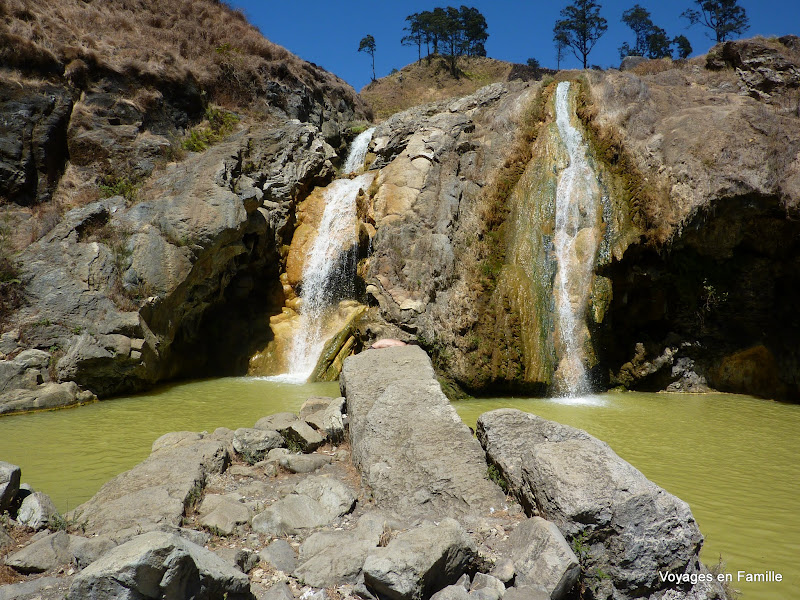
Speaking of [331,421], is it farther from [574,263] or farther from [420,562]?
[574,263]

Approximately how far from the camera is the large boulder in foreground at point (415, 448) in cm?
519

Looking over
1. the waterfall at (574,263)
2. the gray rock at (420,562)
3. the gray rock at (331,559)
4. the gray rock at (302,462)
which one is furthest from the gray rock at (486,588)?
the waterfall at (574,263)

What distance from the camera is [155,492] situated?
522 centimetres

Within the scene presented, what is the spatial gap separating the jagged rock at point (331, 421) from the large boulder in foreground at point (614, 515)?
322 centimetres

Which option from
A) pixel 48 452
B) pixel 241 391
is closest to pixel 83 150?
pixel 241 391

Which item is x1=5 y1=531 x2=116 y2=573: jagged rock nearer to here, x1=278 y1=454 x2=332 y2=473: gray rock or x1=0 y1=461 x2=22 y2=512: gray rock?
x1=0 y1=461 x2=22 y2=512: gray rock

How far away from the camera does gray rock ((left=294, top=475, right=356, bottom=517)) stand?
516cm

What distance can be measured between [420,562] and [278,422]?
4.96 metres

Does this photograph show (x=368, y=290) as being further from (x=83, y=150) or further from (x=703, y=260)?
(x=83, y=150)

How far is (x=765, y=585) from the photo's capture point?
14.4 feet

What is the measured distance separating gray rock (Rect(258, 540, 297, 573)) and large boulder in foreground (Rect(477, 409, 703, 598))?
2.22m

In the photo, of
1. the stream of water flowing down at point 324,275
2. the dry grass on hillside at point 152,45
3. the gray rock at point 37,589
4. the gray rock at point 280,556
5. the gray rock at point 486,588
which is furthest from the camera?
the dry grass on hillside at point 152,45

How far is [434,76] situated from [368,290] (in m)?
47.1

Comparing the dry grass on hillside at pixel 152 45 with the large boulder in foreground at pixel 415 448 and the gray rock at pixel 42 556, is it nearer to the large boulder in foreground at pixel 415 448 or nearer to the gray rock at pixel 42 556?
the large boulder in foreground at pixel 415 448
